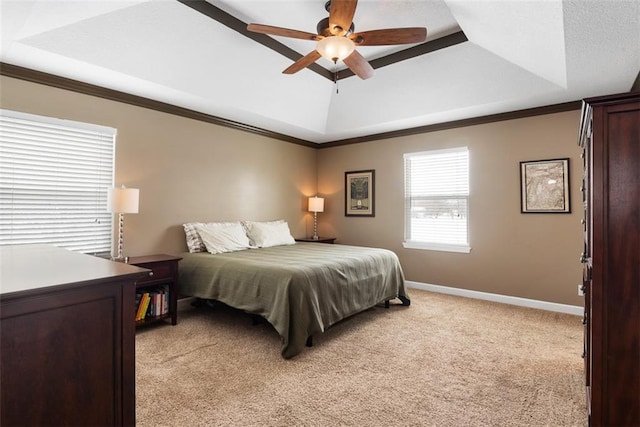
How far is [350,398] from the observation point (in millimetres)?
2119

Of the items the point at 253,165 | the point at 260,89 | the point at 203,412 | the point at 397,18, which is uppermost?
the point at 397,18

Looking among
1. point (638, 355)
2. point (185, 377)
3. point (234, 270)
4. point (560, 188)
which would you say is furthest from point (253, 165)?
point (638, 355)

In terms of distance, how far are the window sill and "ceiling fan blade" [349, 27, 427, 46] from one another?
9.72ft

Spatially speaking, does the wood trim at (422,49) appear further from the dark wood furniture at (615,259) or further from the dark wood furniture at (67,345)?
the dark wood furniture at (67,345)

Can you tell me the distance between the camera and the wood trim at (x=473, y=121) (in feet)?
12.6

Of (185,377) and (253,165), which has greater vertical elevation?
(253,165)

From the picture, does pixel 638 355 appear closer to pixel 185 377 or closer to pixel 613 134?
pixel 613 134

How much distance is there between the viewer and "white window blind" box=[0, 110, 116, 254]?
9.66 feet

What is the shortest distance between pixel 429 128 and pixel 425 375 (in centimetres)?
352

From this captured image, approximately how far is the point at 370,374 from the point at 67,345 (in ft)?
6.32

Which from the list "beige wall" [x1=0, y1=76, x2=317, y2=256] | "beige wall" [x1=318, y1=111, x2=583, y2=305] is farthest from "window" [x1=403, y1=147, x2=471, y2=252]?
"beige wall" [x1=0, y1=76, x2=317, y2=256]

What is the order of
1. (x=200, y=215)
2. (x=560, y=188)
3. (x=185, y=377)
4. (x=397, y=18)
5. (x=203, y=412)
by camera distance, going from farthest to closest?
(x=200, y=215), (x=560, y=188), (x=397, y=18), (x=185, y=377), (x=203, y=412)

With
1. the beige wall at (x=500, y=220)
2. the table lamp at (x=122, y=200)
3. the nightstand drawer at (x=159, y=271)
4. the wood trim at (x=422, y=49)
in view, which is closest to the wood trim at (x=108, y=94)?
the table lamp at (x=122, y=200)

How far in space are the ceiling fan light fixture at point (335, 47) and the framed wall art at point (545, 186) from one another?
282cm
